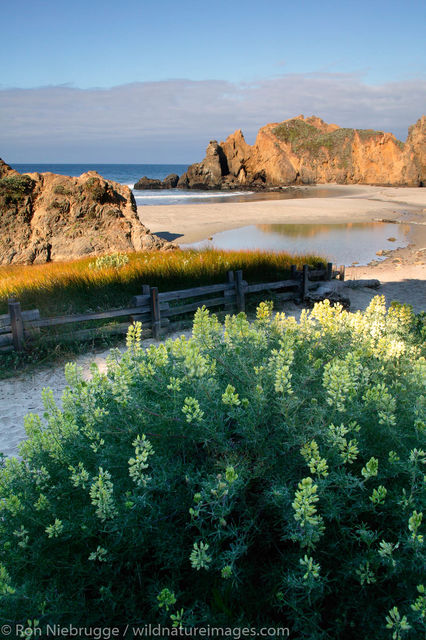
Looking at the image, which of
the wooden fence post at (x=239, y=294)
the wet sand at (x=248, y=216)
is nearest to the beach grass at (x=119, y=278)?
the wooden fence post at (x=239, y=294)

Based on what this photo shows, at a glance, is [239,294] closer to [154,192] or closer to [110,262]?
[110,262]

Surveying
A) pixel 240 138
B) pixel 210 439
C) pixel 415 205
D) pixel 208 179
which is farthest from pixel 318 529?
pixel 240 138

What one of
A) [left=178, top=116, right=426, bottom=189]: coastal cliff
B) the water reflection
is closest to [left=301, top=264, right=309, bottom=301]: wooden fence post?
the water reflection

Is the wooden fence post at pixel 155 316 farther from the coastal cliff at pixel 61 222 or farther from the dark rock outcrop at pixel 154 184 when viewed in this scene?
the dark rock outcrop at pixel 154 184

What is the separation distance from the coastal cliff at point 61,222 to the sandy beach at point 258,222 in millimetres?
6719

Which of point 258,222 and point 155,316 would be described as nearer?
point 155,316

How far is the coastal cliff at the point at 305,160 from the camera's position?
79.8 meters

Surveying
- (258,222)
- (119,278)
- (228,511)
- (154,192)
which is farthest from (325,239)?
(154,192)

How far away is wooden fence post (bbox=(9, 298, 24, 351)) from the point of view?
23.5ft

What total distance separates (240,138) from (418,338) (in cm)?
9748

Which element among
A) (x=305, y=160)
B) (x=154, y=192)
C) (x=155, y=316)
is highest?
(x=305, y=160)

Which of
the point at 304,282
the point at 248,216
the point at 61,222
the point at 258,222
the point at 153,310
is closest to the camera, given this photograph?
the point at 153,310

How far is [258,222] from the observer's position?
30.2 meters

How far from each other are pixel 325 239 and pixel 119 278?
15.8m
